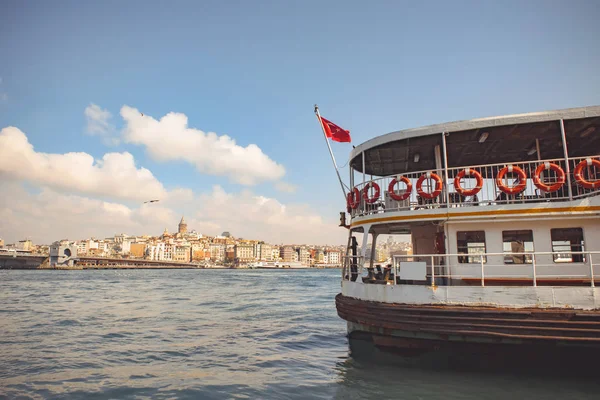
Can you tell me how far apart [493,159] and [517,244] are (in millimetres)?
5502

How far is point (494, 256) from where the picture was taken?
10141 mm

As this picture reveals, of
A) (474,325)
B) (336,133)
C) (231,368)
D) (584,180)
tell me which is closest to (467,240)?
(474,325)

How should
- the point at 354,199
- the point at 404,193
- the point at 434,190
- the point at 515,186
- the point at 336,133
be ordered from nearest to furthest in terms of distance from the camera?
the point at 515,186, the point at 434,190, the point at 404,193, the point at 354,199, the point at 336,133

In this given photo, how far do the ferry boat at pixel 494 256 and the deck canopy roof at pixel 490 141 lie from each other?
37 millimetres

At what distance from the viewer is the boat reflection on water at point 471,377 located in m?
8.30

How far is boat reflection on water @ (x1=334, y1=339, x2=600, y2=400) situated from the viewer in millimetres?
8297

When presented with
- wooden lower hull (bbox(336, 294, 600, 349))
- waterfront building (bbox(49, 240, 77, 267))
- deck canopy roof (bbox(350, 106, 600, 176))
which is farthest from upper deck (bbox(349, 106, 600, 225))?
waterfront building (bbox(49, 240, 77, 267))

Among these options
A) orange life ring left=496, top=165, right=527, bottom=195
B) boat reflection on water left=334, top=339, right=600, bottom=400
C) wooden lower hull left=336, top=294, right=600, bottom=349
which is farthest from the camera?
orange life ring left=496, top=165, right=527, bottom=195

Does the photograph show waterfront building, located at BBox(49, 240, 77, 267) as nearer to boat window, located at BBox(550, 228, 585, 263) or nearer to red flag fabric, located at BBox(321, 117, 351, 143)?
red flag fabric, located at BBox(321, 117, 351, 143)

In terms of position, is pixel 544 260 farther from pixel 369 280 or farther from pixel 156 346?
pixel 156 346

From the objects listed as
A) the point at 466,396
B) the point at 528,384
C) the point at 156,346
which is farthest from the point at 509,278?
the point at 156,346

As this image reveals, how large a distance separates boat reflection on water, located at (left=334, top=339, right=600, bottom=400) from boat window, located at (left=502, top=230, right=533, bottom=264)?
94.4 inches

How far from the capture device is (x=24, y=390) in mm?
9531

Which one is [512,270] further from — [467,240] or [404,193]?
[404,193]
